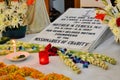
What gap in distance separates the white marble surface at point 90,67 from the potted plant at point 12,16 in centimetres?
24

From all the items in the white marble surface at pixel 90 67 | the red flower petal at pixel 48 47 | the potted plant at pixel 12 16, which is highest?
the potted plant at pixel 12 16

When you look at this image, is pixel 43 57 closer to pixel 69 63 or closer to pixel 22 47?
pixel 69 63

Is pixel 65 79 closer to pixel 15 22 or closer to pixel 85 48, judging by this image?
pixel 85 48

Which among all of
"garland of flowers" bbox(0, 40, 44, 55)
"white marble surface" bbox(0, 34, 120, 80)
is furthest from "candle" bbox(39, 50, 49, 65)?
"garland of flowers" bbox(0, 40, 44, 55)

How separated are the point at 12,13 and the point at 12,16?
16 millimetres

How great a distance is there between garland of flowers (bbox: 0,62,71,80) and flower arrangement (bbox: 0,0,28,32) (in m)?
0.35

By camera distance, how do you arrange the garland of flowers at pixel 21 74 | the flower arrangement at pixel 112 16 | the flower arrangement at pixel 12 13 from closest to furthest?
the garland of flowers at pixel 21 74, the flower arrangement at pixel 112 16, the flower arrangement at pixel 12 13

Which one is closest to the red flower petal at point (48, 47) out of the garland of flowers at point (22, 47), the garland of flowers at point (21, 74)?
the garland of flowers at point (22, 47)

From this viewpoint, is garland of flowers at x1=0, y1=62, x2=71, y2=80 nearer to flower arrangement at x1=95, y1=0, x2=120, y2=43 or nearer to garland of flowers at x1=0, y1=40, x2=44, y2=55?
garland of flowers at x1=0, y1=40, x2=44, y2=55

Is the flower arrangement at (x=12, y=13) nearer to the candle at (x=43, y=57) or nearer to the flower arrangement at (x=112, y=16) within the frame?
the candle at (x=43, y=57)

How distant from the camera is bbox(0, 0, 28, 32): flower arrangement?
126 cm

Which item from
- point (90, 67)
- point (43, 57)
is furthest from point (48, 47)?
point (90, 67)

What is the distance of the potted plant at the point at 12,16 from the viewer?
126cm

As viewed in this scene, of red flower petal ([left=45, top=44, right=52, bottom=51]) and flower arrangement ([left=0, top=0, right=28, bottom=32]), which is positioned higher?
flower arrangement ([left=0, top=0, right=28, bottom=32])
